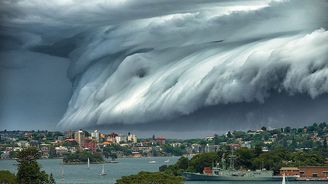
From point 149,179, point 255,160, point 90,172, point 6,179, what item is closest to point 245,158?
point 255,160

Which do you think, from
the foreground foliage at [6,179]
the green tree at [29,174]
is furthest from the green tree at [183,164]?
the green tree at [29,174]

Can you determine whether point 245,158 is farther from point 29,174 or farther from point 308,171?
point 29,174

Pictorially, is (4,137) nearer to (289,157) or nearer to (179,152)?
(179,152)

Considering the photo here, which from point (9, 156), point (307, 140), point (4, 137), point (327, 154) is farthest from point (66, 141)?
point (327, 154)

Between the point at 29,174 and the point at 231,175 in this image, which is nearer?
the point at 29,174

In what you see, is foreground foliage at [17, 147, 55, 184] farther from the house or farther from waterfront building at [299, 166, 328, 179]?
waterfront building at [299, 166, 328, 179]

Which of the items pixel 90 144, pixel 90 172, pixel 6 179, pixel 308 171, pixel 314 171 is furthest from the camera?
pixel 90 144

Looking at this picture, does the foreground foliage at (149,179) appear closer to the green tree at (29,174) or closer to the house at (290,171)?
the green tree at (29,174)

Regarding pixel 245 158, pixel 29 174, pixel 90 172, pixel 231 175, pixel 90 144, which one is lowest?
pixel 29 174
